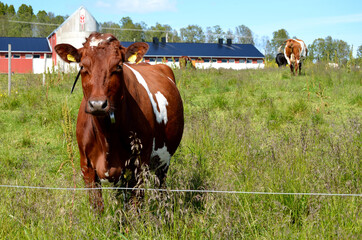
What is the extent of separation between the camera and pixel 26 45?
48.2 meters

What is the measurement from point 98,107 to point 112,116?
1.18ft

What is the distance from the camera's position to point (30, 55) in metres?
47.9

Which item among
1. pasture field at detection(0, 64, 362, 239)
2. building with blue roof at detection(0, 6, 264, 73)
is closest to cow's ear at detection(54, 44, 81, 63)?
pasture field at detection(0, 64, 362, 239)

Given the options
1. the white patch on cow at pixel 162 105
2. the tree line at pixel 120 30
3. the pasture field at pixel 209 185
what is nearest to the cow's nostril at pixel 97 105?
the pasture field at pixel 209 185

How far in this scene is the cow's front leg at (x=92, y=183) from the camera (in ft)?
11.4

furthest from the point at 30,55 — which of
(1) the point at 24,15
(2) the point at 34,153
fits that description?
(1) the point at 24,15

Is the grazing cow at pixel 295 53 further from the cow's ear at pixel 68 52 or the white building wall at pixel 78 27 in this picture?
the white building wall at pixel 78 27

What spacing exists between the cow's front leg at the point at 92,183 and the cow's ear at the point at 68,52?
95 centimetres

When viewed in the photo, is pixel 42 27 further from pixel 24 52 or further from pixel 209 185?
pixel 209 185

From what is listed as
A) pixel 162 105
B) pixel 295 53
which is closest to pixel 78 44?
pixel 295 53

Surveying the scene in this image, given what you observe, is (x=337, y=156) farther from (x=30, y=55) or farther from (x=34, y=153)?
(x=30, y=55)

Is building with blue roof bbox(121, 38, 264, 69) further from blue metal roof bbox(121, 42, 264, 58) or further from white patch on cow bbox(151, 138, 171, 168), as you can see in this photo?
white patch on cow bbox(151, 138, 171, 168)

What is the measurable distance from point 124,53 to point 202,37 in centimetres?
10480

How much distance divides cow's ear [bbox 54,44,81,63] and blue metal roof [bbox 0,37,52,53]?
155 feet
